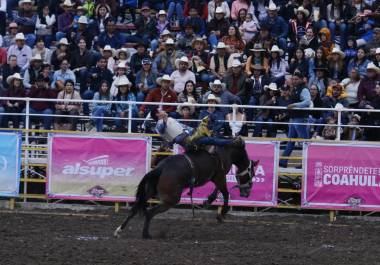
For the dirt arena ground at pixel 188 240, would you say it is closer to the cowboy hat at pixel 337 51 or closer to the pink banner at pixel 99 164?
the pink banner at pixel 99 164

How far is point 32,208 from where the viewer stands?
59.3ft

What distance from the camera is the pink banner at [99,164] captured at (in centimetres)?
1775

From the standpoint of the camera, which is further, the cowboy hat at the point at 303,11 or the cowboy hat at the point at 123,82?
the cowboy hat at the point at 303,11

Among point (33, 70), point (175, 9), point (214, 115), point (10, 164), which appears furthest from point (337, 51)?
point (10, 164)

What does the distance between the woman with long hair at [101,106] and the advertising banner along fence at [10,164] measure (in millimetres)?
1639

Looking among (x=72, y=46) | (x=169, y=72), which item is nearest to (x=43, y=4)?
(x=72, y=46)

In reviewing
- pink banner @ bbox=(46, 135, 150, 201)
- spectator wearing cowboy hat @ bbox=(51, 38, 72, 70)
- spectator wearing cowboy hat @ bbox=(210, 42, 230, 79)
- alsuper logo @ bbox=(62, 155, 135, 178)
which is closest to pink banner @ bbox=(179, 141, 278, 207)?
pink banner @ bbox=(46, 135, 150, 201)

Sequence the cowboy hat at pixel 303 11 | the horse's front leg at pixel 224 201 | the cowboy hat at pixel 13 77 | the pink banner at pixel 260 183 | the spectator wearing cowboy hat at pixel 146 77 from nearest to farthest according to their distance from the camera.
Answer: the horse's front leg at pixel 224 201, the pink banner at pixel 260 183, the cowboy hat at pixel 13 77, the spectator wearing cowboy hat at pixel 146 77, the cowboy hat at pixel 303 11

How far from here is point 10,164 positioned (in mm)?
17828

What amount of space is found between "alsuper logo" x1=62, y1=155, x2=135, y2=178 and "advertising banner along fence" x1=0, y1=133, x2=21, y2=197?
1.11 m

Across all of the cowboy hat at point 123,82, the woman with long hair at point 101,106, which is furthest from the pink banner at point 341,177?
the woman with long hair at point 101,106

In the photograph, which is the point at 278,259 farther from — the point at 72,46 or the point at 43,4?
the point at 43,4

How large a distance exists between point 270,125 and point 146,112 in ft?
8.10

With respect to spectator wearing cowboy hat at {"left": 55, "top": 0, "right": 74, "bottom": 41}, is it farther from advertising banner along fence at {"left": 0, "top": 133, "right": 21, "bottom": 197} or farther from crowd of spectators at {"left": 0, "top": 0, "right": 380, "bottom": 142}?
advertising banner along fence at {"left": 0, "top": 133, "right": 21, "bottom": 197}
